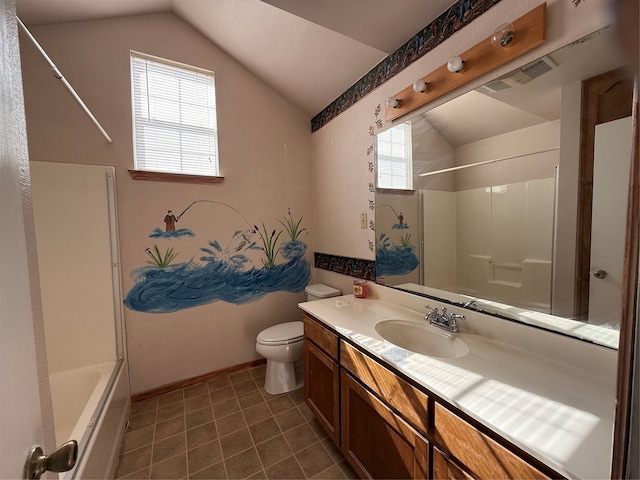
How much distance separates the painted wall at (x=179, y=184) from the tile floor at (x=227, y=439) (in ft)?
0.94

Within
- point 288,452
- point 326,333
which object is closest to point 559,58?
point 326,333

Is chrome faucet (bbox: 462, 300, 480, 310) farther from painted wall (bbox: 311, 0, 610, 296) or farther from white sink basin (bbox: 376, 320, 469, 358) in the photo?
painted wall (bbox: 311, 0, 610, 296)

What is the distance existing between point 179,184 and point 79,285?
972 mm

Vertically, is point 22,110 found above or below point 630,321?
above

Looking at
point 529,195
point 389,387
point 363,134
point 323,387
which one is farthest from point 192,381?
point 529,195

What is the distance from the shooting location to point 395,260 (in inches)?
69.5

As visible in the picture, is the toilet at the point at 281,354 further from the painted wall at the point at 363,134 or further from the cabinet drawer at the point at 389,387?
the cabinet drawer at the point at 389,387

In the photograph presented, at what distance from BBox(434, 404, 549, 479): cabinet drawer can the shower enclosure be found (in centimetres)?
181

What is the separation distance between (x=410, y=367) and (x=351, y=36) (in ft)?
5.81

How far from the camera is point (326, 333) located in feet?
4.85

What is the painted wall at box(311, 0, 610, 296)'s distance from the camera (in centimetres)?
95

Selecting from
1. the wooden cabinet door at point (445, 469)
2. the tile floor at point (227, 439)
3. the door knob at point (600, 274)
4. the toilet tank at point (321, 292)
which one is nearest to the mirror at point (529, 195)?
the door knob at point (600, 274)

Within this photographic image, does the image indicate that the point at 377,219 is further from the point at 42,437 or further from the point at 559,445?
the point at 42,437

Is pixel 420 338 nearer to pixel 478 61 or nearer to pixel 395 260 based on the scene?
pixel 395 260
